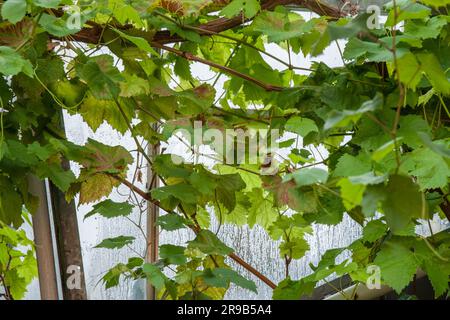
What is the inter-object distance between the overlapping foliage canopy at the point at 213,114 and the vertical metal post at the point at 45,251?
0.26 meters

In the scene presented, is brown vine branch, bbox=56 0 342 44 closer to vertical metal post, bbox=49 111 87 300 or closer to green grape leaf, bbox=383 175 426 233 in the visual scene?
vertical metal post, bbox=49 111 87 300

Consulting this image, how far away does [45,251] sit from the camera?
6.08 ft

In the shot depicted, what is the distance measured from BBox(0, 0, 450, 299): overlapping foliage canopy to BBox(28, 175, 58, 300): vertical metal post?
264mm

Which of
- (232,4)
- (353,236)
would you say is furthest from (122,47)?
(353,236)

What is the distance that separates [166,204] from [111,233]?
1.88 ft

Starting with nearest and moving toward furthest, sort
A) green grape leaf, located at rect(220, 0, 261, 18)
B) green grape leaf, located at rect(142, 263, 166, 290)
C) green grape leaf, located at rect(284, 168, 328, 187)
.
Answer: green grape leaf, located at rect(284, 168, 328, 187) < green grape leaf, located at rect(142, 263, 166, 290) < green grape leaf, located at rect(220, 0, 261, 18)

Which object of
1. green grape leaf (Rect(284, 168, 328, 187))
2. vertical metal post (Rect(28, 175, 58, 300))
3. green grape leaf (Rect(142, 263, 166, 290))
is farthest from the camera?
vertical metal post (Rect(28, 175, 58, 300))

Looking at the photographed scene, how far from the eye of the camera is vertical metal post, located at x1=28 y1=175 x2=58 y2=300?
1.85m

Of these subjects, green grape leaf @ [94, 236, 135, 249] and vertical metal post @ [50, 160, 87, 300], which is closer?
green grape leaf @ [94, 236, 135, 249]

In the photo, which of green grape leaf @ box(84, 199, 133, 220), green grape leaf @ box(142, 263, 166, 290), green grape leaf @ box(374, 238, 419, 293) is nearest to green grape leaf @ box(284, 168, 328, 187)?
green grape leaf @ box(374, 238, 419, 293)

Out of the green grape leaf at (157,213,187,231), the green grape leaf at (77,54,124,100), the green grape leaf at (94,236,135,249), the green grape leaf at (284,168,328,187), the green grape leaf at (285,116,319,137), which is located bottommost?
the green grape leaf at (94,236,135,249)

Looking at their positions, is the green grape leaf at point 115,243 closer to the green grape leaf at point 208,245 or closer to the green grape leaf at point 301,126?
the green grape leaf at point 208,245

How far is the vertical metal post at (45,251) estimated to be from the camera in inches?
72.7

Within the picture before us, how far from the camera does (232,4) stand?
134cm
